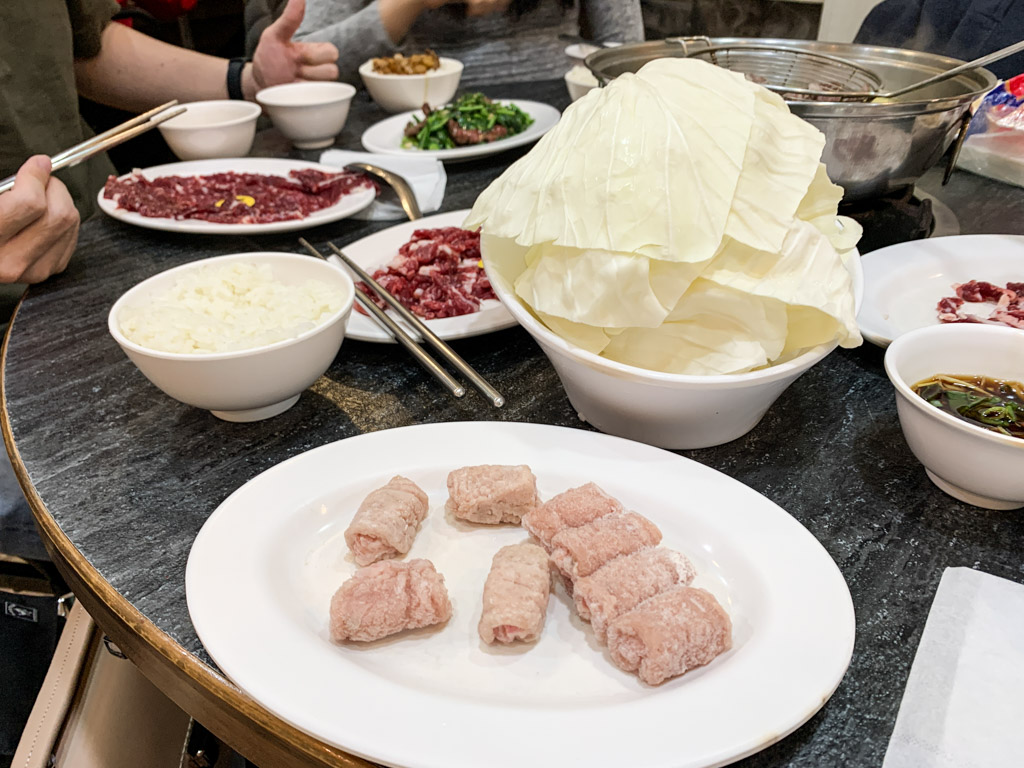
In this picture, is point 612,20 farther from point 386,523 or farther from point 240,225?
point 386,523

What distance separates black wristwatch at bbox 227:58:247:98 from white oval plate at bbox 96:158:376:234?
0.95 metres

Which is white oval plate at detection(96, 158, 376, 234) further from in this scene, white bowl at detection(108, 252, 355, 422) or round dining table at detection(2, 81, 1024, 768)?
white bowl at detection(108, 252, 355, 422)

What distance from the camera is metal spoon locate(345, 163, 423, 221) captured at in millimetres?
2305

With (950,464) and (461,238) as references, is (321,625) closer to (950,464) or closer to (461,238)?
(950,464)

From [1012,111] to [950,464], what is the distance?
1.98m

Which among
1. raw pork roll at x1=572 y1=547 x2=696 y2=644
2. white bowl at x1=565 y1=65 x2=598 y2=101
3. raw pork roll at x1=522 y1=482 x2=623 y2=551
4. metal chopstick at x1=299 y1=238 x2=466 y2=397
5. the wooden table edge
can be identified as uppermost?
white bowl at x1=565 y1=65 x2=598 y2=101

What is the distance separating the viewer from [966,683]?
0.88 m

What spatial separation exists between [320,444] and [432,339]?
1.09 feet

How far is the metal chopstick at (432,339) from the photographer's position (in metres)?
1.37

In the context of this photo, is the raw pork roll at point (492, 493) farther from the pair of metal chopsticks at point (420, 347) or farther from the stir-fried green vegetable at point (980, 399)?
the stir-fried green vegetable at point (980, 399)

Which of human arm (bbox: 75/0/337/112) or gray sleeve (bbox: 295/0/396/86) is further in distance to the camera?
gray sleeve (bbox: 295/0/396/86)

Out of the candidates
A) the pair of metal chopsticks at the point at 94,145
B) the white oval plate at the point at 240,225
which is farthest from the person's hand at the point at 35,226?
the white oval plate at the point at 240,225

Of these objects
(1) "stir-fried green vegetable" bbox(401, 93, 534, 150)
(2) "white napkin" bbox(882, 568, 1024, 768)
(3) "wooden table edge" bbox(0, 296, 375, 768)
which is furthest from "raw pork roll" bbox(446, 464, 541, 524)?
(1) "stir-fried green vegetable" bbox(401, 93, 534, 150)

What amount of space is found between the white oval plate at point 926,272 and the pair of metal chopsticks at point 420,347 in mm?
882
